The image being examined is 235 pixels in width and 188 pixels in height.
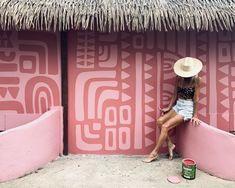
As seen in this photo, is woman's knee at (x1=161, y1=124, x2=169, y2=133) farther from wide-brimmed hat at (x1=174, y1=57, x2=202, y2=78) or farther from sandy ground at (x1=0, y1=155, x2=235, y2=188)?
wide-brimmed hat at (x1=174, y1=57, x2=202, y2=78)

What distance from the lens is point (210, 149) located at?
5.28 m

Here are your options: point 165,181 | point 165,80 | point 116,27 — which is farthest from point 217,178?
point 116,27

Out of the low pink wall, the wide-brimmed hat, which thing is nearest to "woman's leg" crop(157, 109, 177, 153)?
the wide-brimmed hat

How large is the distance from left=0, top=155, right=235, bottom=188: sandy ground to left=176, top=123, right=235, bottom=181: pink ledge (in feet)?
0.42

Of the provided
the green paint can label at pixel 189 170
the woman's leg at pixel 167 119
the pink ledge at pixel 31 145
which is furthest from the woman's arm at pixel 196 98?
the pink ledge at pixel 31 145

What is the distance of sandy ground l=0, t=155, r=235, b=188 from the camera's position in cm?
502

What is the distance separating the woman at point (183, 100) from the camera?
220 inches

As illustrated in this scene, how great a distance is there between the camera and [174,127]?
5977 millimetres

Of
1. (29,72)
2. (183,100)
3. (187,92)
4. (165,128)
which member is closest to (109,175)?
(165,128)

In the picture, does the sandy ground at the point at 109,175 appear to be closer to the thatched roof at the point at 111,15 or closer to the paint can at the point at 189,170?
the paint can at the point at 189,170

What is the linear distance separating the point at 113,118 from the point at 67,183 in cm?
153

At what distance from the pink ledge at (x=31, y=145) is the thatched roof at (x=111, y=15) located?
1455 millimetres

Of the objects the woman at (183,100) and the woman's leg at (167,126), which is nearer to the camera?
the woman at (183,100)

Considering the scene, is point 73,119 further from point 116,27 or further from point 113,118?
point 116,27
